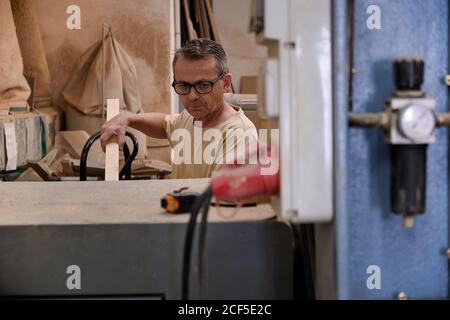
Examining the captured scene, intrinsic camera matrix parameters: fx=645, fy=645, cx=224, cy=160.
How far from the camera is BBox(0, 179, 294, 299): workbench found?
3.30 ft

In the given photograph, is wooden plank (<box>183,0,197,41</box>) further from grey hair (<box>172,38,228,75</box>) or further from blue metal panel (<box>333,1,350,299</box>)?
blue metal panel (<box>333,1,350,299</box>)

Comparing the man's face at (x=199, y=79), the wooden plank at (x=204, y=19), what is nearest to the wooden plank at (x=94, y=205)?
the man's face at (x=199, y=79)

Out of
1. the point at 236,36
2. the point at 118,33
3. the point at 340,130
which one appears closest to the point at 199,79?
the point at 340,130

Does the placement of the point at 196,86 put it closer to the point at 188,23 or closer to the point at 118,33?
the point at 118,33

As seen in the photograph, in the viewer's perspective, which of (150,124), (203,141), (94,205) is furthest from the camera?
(150,124)

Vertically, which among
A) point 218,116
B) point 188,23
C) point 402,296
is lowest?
point 402,296

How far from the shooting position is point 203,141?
94.1 inches

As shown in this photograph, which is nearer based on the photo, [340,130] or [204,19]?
[340,130]

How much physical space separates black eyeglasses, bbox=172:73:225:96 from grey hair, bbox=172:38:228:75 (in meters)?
0.06

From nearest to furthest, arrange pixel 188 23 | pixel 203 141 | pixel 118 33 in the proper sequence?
pixel 203 141, pixel 118 33, pixel 188 23

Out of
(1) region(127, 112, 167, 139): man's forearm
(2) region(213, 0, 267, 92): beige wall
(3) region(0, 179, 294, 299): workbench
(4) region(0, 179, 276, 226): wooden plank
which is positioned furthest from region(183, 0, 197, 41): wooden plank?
(3) region(0, 179, 294, 299): workbench

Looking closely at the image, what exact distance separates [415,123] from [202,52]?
1.53m
